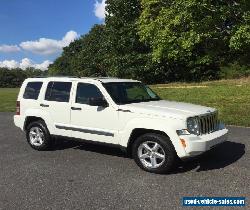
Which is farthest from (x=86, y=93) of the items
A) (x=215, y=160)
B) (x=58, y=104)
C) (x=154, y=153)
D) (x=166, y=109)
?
(x=215, y=160)

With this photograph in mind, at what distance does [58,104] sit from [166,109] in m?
Result: 2.74

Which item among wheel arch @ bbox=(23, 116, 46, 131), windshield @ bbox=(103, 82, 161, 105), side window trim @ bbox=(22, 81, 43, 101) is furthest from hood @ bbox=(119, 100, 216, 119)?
wheel arch @ bbox=(23, 116, 46, 131)

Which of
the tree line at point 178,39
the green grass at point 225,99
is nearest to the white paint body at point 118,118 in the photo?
the green grass at point 225,99

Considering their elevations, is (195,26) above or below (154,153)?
above

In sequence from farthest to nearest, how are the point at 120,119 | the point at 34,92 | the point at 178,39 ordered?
the point at 178,39 < the point at 34,92 < the point at 120,119

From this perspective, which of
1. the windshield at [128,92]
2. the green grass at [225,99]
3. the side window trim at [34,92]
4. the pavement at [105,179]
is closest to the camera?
the pavement at [105,179]

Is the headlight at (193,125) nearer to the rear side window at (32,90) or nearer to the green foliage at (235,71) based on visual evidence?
the rear side window at (32,90)

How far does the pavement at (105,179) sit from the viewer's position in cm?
588

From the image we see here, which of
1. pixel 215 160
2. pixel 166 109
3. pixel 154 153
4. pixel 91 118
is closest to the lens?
pixel 154 153

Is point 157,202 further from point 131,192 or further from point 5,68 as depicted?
point 5,68

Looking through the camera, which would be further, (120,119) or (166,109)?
(120,119)

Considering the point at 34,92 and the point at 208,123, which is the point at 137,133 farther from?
the point at 34,92

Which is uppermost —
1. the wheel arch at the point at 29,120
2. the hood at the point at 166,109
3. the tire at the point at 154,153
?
the hood at the point at 166,109

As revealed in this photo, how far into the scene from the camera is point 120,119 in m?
7.81
